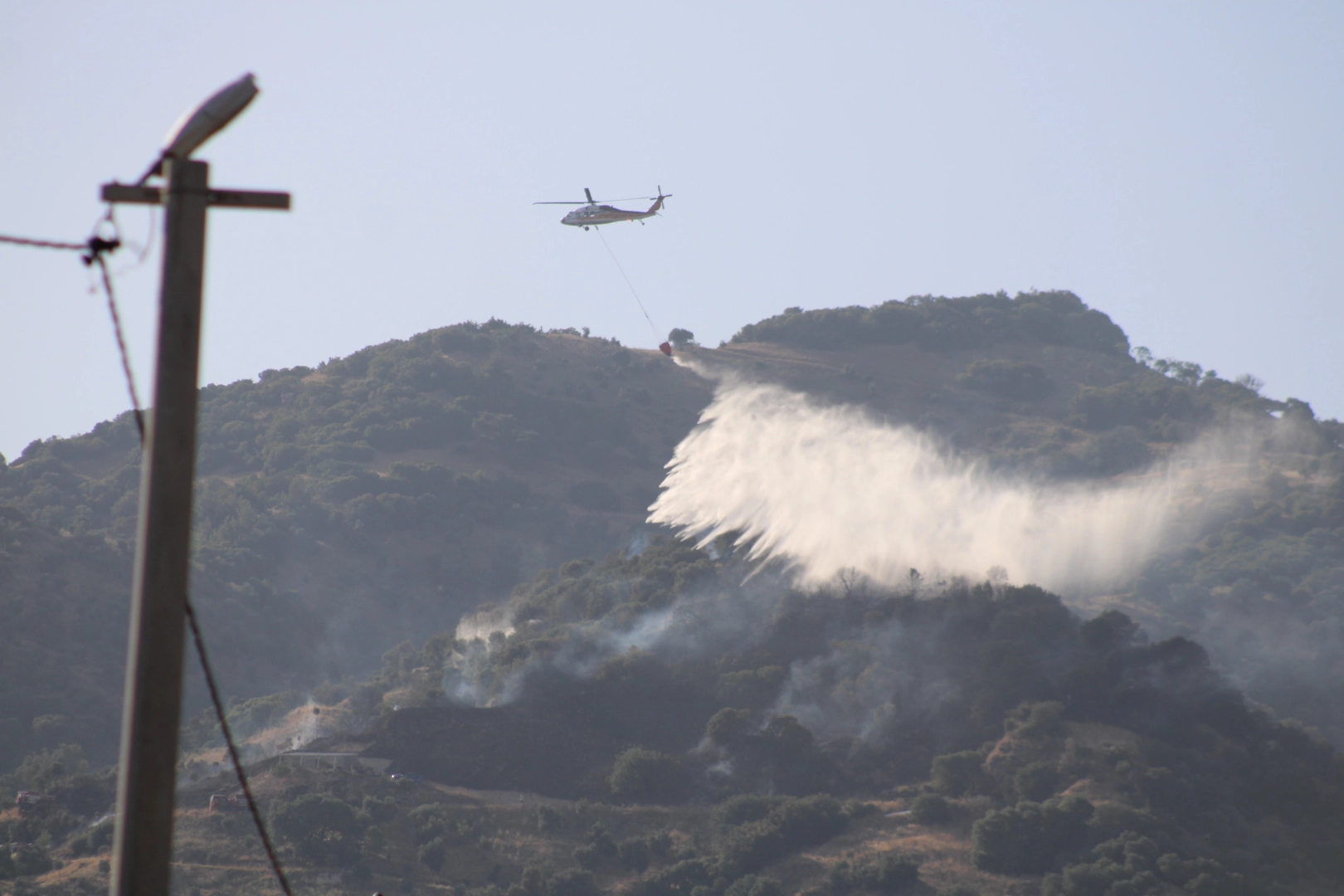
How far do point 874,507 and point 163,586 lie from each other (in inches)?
3865

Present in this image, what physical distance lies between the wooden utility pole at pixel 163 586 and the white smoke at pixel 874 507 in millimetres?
90800

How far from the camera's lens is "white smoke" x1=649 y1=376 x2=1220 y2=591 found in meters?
103

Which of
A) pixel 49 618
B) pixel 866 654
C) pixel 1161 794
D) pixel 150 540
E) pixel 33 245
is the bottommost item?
pixel 1161 794

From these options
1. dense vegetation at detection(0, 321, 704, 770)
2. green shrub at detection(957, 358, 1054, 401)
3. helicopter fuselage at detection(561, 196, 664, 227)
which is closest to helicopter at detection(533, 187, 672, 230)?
helicopter fuselage at detection(561, 196, 664, 227)

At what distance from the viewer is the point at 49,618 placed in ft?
338

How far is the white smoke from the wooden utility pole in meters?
90.8

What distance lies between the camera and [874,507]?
106 m

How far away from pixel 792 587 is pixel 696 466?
19.0 m

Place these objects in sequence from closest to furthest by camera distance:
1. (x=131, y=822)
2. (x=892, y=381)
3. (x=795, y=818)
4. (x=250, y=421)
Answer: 1. (x=131, y=822)
2. (x=795, y=818)
3. (x=250, y=421)
4. (x=892, y=381)

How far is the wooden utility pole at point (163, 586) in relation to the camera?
977 centimetres

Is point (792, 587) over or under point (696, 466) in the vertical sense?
under

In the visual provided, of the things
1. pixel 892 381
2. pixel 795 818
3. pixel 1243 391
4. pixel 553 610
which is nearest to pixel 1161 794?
pixel 795 818

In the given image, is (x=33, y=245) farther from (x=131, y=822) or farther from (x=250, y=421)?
(x=250, y=421)

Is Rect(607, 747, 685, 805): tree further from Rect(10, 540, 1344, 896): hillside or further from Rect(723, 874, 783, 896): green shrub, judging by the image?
Rect(723, 874, 783, 896): green shrub
